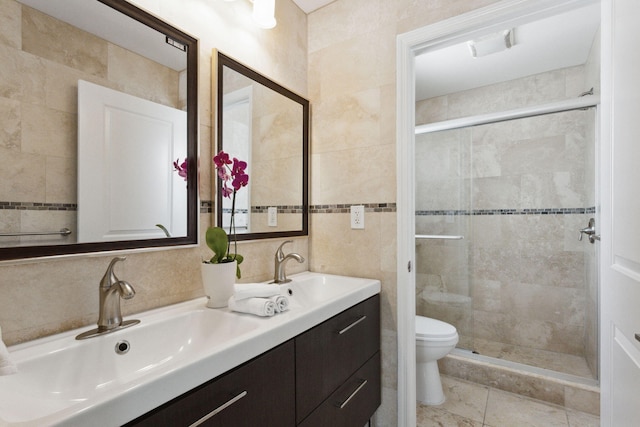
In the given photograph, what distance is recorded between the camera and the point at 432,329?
204 cm

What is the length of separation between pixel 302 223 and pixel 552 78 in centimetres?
242

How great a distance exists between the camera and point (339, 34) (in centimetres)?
176

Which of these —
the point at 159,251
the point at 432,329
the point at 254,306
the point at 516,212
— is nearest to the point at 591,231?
the point at 516,212

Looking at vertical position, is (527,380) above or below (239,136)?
below

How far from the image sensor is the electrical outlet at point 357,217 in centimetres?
167

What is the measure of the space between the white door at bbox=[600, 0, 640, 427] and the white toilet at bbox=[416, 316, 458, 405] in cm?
91

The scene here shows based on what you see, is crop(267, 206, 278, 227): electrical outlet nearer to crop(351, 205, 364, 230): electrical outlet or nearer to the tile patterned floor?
crop(351, 205, 364, 230): electrical outlet

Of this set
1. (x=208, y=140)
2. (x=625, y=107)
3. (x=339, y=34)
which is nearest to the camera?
(x=625, y=107)

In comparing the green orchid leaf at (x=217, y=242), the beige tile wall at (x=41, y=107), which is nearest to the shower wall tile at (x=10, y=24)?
the beige tile wall at (x=41, y=107)

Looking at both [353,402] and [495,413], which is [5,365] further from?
[495,413]

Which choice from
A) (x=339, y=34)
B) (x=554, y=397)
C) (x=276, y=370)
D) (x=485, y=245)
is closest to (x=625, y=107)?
(x=276, y=370)

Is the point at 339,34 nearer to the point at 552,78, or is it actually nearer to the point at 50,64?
the point at 50,64

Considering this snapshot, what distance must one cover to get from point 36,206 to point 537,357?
3154 mm

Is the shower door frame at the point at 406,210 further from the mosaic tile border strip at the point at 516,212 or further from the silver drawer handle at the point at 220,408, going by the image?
the mosaic tile border strip at the point at 516,212
